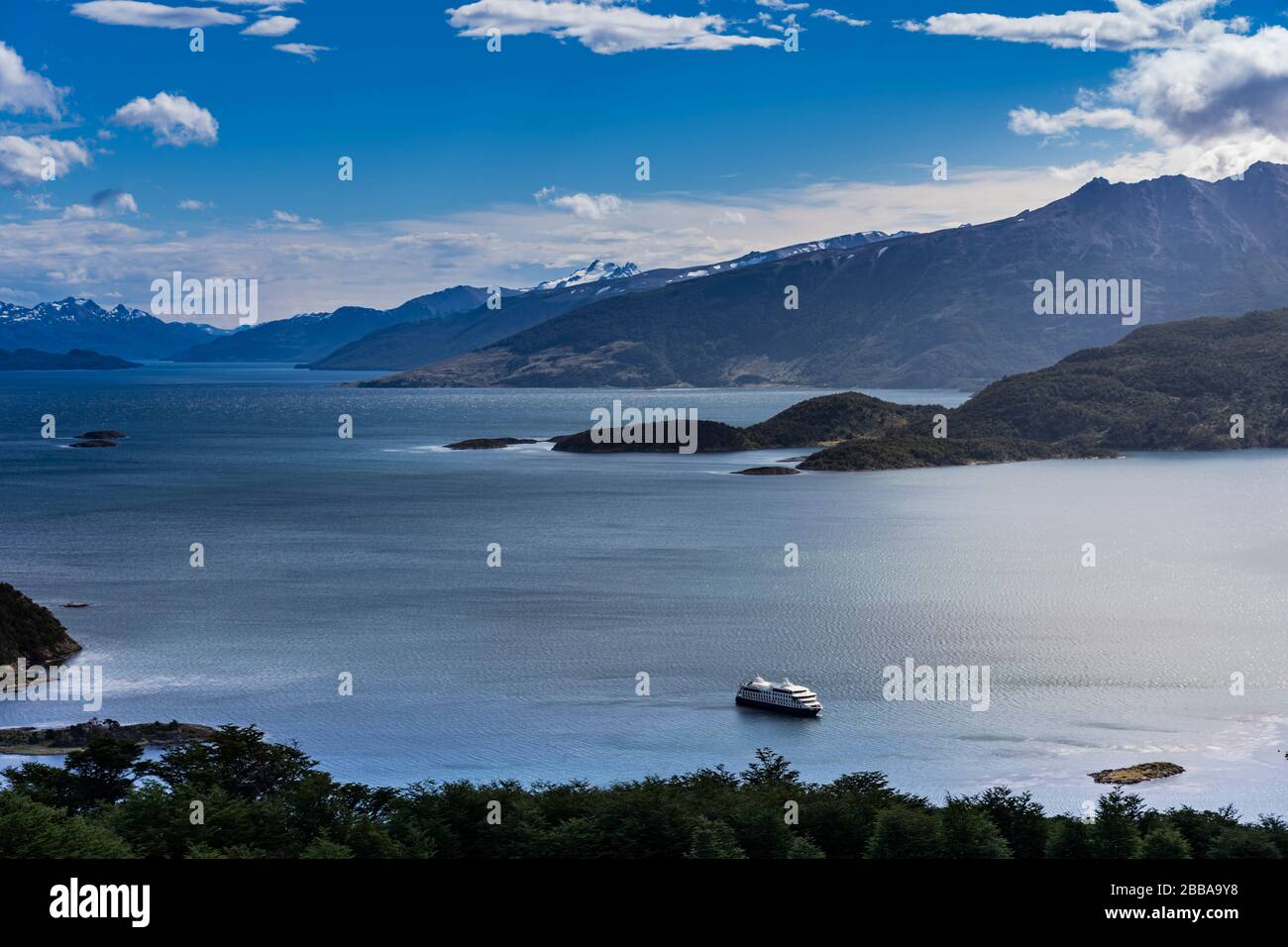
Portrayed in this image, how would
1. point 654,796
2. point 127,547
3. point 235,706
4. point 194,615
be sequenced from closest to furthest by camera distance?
point 654,796, point 235,706, point 194,615, point 127,547

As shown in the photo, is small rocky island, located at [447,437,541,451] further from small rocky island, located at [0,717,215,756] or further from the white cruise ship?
small rocky island, located at [0,717,215,756]

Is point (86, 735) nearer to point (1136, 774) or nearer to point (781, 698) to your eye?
point (781, 698)

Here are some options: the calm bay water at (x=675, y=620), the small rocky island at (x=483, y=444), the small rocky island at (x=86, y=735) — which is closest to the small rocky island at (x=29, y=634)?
the calm bay water at (x=675, y=620)

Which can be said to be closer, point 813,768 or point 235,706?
point 813,768
